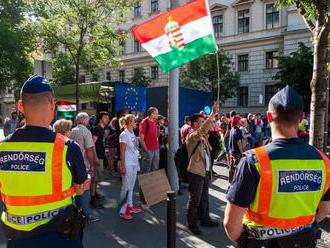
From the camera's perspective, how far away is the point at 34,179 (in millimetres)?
2518

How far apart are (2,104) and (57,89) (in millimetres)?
50591

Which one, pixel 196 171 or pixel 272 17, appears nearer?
pixel 196 171

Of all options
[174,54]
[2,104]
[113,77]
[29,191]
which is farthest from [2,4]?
[2,104]

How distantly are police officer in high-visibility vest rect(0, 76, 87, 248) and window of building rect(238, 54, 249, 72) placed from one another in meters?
33.7

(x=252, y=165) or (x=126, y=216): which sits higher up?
(x=252, y=165)

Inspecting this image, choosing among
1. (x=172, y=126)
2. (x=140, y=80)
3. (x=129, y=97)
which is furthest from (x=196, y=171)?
(x=140, y=80)

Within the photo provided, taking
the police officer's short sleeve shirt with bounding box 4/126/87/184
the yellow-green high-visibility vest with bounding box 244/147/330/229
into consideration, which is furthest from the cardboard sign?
the yellow-green high-visibility vest with bounding box 244/147/330/229

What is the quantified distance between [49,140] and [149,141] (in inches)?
243

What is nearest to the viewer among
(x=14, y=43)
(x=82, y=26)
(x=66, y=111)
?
(x=66, y=111)

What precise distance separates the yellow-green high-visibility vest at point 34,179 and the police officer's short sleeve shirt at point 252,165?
1.15 m

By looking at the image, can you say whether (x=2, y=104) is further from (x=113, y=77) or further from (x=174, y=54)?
(x=174, y=54)

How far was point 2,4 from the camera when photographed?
60.8ft

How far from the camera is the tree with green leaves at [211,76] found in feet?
100

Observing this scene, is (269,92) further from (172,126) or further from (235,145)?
(172,126)
